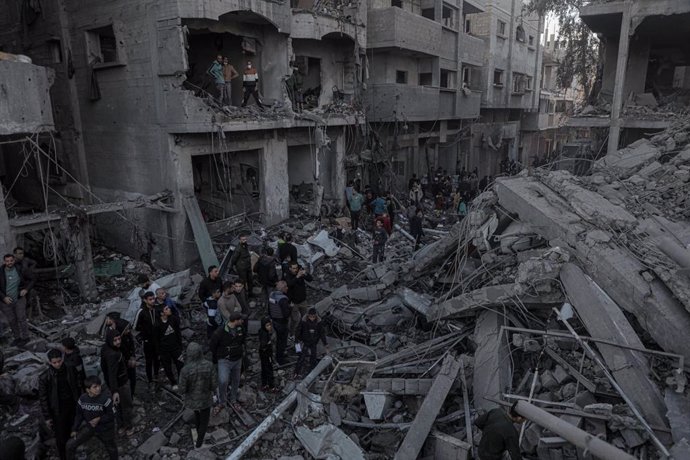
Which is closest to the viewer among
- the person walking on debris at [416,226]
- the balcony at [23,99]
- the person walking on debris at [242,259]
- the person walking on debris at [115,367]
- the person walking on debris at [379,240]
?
the person walking on debris at [115,367]

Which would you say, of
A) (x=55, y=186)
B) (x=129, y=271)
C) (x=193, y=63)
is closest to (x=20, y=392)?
(x=129, y=271)

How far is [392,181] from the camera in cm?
1892

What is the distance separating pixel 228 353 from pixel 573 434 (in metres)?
4.26

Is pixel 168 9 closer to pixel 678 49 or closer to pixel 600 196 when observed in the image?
pixel 600 196

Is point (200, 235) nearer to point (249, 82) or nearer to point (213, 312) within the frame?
point (213, 312)

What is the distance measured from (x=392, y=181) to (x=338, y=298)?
32.3 feet

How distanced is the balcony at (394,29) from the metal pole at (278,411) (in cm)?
1398

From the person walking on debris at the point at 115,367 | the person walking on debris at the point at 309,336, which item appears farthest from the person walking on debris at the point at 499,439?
the person walking on debris at the point at 115,367

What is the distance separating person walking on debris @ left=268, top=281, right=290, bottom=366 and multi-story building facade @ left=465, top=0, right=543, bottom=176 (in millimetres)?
21067

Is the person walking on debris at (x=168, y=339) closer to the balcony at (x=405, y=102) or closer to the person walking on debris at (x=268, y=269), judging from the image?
the person walking on debris at (x=268, y=269)

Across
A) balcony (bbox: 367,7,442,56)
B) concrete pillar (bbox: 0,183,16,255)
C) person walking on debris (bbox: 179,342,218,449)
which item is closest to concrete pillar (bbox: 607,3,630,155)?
balcony (bbox: 367,7,442,56)

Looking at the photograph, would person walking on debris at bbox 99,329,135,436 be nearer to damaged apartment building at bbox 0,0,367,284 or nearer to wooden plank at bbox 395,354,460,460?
wooden plank at bbox 395,354,460,460

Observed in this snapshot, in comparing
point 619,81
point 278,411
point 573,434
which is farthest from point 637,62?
point 278,411

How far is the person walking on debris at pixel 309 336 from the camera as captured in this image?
734cm
